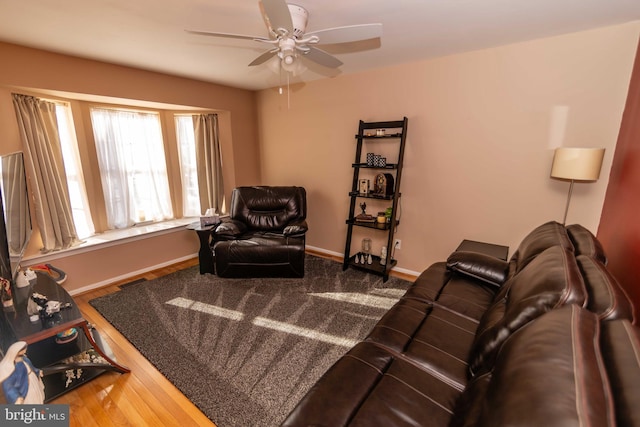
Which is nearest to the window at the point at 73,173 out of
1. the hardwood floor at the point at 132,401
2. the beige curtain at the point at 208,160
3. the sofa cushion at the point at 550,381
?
the beige curtain at the point at 208,160

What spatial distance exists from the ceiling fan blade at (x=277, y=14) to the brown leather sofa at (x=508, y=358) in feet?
5.64

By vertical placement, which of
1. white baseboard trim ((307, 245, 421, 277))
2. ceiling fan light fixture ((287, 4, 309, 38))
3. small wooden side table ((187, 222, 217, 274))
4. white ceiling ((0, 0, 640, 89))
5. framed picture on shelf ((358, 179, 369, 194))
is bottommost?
white baseboard trim ((307, 245, 421, 277))

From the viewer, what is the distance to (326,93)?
372 cm

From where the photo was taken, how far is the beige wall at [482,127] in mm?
2273

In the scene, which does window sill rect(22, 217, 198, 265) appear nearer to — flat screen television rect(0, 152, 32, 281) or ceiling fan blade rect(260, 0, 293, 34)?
flat screen television rect(0, 152, 32, 281)

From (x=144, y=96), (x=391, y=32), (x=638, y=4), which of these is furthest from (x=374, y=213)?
(x=144, y=96)

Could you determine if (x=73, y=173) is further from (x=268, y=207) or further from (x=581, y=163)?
(x=581, y=163)

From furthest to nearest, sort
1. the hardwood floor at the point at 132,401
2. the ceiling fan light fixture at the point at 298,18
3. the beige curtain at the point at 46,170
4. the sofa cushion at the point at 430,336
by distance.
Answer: the beige curtain at the point at 46,170 < the ceiling fan light fixture at the point at 298,18 < the hardwood floor at the point at 132,401 < the sofa cushion at the point at 430,336

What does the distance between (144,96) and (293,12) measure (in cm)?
244

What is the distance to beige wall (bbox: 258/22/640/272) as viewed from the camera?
2273 millimetres

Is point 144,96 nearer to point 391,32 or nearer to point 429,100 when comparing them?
point 391,32

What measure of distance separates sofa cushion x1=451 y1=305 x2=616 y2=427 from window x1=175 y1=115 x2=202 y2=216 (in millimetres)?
4310

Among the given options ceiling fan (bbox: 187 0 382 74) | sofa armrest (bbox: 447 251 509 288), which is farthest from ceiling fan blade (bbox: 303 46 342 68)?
sofa armrest (bbox: 447 251 509 288)

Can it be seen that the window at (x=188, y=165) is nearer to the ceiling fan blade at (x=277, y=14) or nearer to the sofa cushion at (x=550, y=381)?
the ceiling fan blade at (x=277, y=14)
